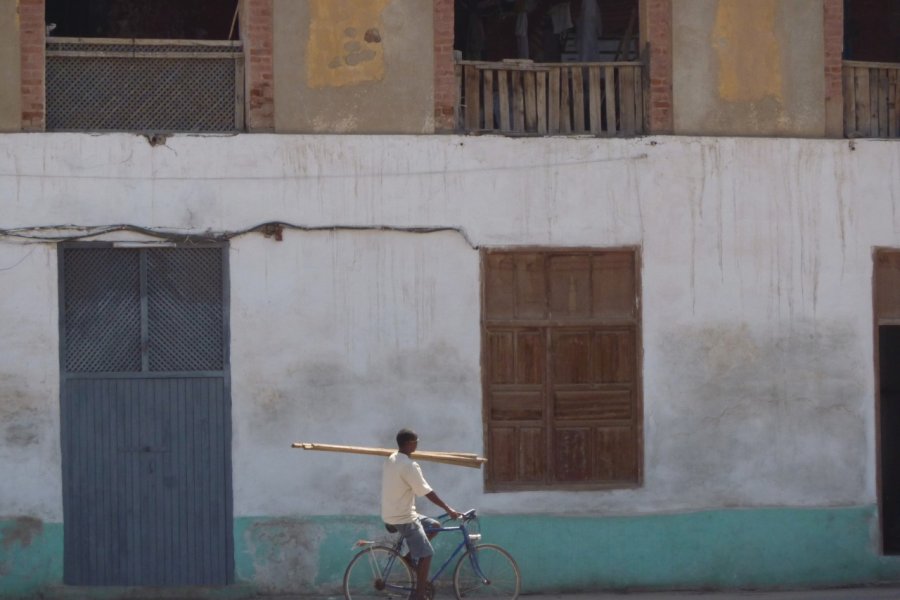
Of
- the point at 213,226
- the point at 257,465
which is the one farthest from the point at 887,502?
the point at 213,226

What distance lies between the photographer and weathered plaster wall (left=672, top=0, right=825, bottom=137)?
11234 millimetres

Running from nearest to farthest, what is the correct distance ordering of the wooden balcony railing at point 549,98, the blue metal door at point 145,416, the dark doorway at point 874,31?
the blue metal door at point 145,416, the wooden balcony railing at point 549,98, the dark doorway at point 874,31

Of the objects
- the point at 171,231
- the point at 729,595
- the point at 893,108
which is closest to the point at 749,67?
the point at 893,108

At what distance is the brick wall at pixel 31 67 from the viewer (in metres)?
10.5

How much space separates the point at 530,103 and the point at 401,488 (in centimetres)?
397

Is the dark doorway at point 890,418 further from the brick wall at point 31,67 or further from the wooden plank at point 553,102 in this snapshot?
the brick wall at point 31,67

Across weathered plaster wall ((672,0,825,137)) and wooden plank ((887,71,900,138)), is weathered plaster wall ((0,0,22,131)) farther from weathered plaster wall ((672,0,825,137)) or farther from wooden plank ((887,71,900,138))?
wooden plank ((887,71,900,138))

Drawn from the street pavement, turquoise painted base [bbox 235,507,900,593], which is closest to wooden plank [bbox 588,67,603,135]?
turquoise painted base [bbox 235,507,900,593]

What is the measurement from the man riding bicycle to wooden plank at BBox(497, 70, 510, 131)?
3.35 metres

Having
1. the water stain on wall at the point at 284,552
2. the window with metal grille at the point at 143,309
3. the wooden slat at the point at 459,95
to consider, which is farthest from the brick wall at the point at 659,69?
the water stain on wall at the point at 284,552

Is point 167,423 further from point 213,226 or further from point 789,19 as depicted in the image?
point 789,19

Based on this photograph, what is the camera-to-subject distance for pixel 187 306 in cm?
1066

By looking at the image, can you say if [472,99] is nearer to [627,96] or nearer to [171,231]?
[627,96]

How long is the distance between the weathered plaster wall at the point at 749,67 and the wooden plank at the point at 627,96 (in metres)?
0.42
